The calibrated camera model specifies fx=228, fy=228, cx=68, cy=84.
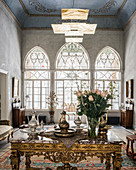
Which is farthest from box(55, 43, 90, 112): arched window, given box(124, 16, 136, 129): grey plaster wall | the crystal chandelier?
the crystal chandelier

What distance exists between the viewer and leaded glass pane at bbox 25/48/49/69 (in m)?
12.6

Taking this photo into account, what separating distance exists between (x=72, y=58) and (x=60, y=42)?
1.09 meters

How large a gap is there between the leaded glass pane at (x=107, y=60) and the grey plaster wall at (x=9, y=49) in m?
4.39

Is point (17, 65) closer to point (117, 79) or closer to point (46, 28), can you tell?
point (46, 28)

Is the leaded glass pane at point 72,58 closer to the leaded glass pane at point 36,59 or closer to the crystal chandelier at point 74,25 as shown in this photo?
the leaded glass pane at point 36,59

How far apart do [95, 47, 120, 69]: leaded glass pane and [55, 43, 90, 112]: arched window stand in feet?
2.21

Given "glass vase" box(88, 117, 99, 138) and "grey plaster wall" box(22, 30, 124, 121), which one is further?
"grey plaster wall" box(22, 30, 124, 121)

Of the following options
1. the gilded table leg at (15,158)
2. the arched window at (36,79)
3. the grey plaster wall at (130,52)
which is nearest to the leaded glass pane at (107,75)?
the grey plaster wall at (130,52)

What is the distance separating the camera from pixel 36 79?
1251 centimetres

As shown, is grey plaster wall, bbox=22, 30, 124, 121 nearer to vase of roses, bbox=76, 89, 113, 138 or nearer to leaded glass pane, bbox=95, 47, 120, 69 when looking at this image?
leaded glass pane, bbox=95, 47, 120, 69

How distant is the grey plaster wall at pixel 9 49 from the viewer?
905 centimetres

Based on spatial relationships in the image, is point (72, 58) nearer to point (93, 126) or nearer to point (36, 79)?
point (36, 79)

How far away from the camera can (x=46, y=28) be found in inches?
488

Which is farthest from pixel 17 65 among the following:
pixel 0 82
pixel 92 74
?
pixel 92 74
